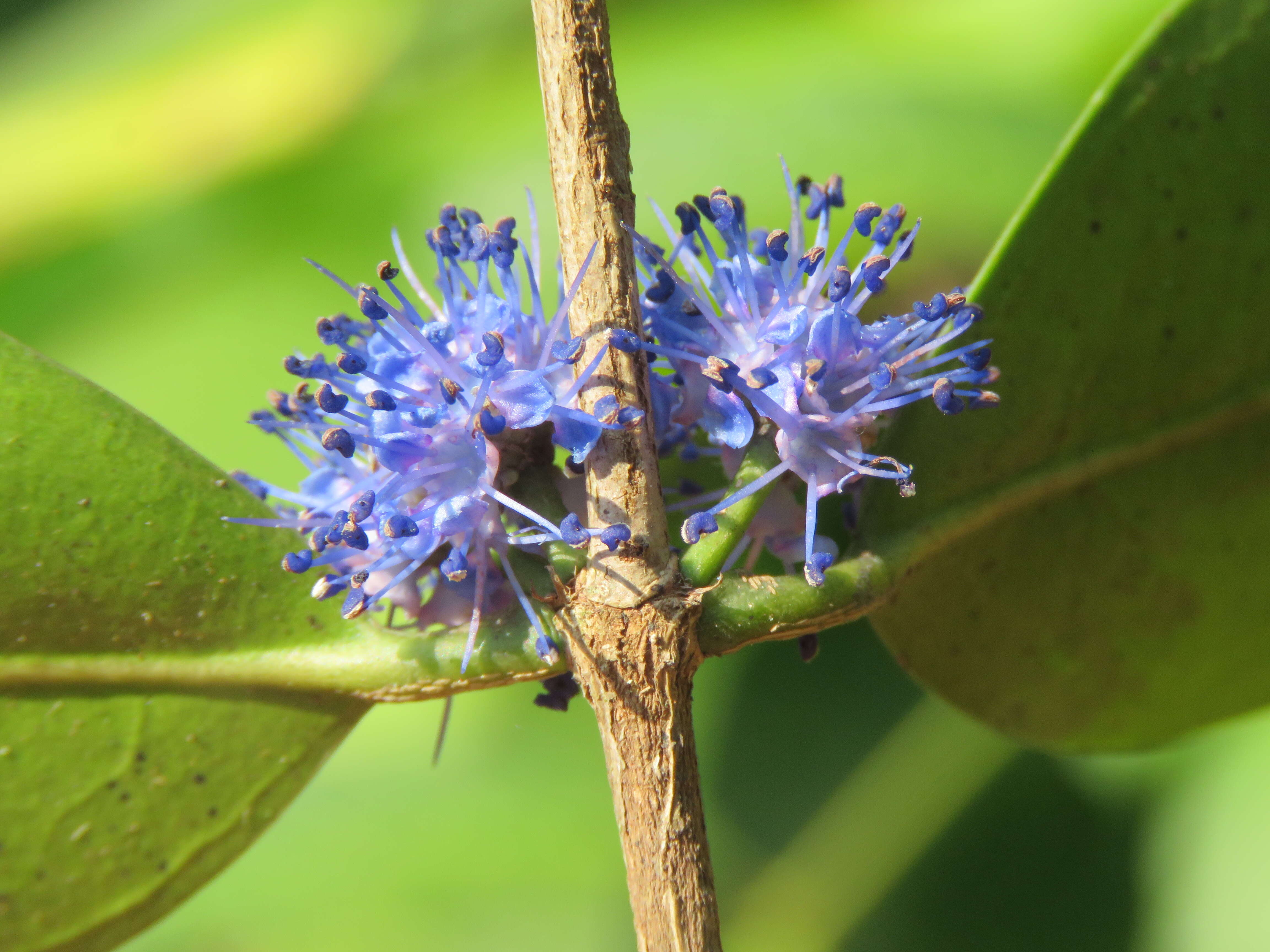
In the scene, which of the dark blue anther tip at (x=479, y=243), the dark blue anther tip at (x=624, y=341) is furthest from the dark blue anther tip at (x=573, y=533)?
the dark blue anther tip at (x=479, y=243)

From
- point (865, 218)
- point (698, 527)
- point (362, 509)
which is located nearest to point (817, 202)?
point (865, 218)

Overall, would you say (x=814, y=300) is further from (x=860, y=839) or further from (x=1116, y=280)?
(x=860, y=839)

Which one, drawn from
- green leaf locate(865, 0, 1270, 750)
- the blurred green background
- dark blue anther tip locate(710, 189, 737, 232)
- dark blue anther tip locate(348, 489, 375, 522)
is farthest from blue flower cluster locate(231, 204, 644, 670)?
the blurred green background

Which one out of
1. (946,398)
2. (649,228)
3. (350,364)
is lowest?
(946,398)

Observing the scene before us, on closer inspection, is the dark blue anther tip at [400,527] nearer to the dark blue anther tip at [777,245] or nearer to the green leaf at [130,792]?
the green leaf at [130,792]

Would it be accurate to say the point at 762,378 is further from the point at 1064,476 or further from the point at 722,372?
the point at 1064,476

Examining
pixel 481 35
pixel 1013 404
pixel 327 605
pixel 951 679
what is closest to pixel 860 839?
pixel 951 679
